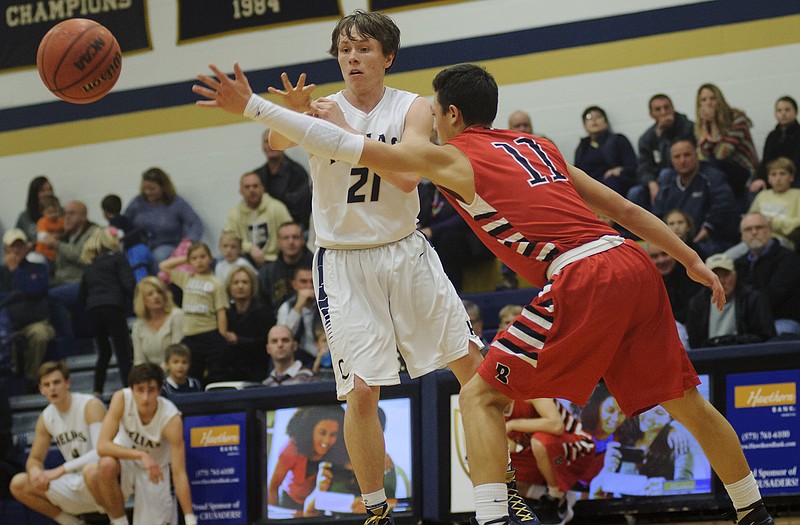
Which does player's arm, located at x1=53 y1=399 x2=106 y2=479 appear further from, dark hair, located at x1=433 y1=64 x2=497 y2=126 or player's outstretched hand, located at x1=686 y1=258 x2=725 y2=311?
player's outstretched hand, located at x1=686 y1=258 x2=725 y2=311

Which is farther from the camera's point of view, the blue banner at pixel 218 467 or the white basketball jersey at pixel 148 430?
the white basketball jersey at pixel 148 430

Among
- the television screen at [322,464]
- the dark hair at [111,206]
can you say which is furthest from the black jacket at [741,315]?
the dark hair at [111,206]

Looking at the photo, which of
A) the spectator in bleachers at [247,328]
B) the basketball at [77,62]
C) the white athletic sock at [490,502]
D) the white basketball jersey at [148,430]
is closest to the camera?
the white athletic sock at [490,502]

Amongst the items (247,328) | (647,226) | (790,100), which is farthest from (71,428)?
(790,100)

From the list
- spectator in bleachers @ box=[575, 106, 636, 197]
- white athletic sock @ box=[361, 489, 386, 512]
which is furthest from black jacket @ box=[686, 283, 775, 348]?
white athletic sock @ box=[361, 489, 386, 512]

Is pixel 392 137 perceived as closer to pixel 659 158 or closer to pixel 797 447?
pixel 797 447

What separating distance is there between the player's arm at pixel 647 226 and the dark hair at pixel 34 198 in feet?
33.1

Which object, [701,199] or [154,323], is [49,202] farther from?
[701,199]

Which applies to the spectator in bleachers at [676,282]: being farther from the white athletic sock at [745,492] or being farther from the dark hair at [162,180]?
the dark hair at [162,180]

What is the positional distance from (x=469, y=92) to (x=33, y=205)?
9977 mm

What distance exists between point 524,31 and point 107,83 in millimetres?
7072

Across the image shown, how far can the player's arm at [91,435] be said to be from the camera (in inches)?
355

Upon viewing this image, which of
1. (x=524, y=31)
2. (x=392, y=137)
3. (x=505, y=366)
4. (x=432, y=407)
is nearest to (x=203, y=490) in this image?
(x=432, y=407)

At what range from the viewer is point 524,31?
39.2 ft
